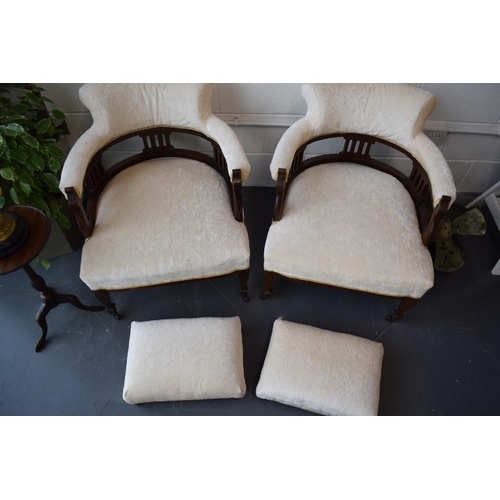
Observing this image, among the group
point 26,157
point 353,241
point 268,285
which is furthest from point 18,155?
point 353,241

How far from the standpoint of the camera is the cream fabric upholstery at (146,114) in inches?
57.3

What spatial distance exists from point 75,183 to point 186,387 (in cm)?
88

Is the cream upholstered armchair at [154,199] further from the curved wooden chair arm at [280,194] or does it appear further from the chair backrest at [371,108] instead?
the chair backrest at [371,108]

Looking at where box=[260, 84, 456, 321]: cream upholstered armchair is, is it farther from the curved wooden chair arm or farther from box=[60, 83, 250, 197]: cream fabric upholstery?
box=[60, 83, 250, 197]: cream fabric upholstery

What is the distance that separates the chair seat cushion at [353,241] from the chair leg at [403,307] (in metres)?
0.07

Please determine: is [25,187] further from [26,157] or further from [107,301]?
[107,301]

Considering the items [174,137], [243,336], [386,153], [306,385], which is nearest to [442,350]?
[306,385]

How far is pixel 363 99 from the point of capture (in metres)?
1.53

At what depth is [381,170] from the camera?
172 centimetres

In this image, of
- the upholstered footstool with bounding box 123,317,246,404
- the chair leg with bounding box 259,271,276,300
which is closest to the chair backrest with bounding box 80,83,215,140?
the chair leg with bounding box 259,271,276,300

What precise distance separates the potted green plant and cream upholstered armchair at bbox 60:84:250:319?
5.9 inches

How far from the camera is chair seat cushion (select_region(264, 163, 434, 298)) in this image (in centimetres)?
144

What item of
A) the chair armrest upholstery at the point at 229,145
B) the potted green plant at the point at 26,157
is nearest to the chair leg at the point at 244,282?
the chair armrest upholstery at the point at 229,145

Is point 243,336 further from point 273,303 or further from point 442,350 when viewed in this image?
point 442,350
